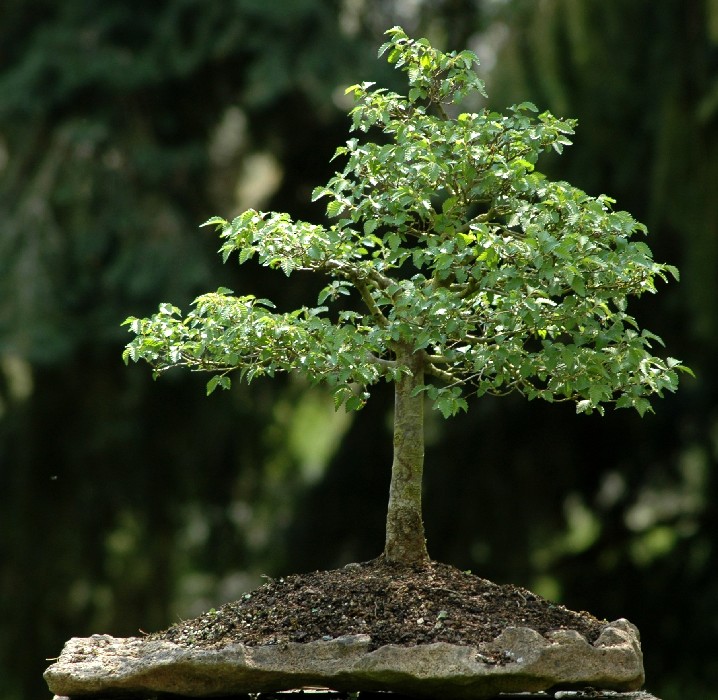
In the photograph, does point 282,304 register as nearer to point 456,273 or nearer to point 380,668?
point 456,273

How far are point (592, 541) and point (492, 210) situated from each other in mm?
3885

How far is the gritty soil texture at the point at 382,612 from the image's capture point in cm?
223

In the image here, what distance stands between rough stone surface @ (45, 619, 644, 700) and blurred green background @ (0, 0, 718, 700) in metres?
2.53

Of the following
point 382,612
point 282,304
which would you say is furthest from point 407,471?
point 282,304

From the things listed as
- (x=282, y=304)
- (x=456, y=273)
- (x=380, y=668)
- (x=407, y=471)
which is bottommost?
(x=380, y=668)

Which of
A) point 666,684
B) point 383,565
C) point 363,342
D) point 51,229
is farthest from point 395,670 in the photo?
point 666,684

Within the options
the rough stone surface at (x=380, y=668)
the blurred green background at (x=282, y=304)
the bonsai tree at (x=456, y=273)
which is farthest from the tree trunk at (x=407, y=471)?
the blurred green background at (x=282, y=304)

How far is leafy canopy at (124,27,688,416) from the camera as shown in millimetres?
2256

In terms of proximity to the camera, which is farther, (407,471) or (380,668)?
(407,471)

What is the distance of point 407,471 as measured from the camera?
8.29 ft

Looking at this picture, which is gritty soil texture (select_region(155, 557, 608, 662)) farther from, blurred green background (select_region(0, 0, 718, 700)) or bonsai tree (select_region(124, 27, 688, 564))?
blurred green background (select_region(0, 0, 718, 700))

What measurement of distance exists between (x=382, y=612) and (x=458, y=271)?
2.24 feet

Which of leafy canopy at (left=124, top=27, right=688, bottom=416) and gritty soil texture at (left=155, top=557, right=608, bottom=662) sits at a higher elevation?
leafy canopy at (left=124, top=27, right=688, bottom=416)

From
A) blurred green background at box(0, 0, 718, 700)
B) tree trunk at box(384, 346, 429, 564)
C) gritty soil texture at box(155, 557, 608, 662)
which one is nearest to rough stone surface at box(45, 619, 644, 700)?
gritty soil texture at box(155, 557, 608, 662)
